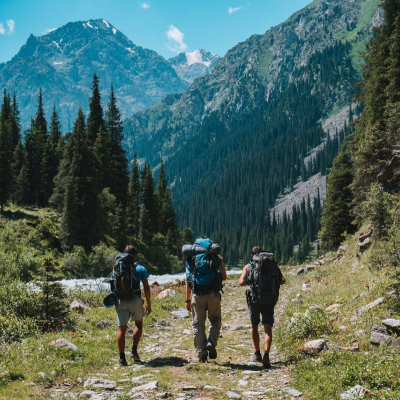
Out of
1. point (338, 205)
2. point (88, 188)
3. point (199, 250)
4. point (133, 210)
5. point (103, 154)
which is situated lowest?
point (199, 250)

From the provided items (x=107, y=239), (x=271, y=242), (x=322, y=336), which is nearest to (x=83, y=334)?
(x=322, y=336)

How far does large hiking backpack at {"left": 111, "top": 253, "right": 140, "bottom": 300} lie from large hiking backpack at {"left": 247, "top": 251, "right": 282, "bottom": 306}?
9.01 feet

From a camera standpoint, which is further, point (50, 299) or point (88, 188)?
point (88, 188)

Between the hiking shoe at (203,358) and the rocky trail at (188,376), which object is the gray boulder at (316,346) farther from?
the hiking shoe at (203,358)

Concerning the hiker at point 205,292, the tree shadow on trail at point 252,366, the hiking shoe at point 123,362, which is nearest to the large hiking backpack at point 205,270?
the hiker at point 205,292

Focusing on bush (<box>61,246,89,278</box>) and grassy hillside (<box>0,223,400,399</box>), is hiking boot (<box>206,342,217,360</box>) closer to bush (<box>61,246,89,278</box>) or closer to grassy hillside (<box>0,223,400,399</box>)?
grassy hillside (<box>0,223,400,399</box>)

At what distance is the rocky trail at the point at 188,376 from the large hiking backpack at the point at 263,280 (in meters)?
1.43

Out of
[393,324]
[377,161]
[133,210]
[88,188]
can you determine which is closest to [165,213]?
[133,210]

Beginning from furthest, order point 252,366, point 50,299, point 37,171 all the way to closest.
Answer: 1. point 37,171
2. point 50,299
3. point 252,366

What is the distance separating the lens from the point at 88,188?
36094 millimetres

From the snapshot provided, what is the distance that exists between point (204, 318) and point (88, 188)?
30535mm

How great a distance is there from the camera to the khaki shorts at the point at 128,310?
8.16 metres

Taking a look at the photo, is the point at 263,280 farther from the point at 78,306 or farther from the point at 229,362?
the point at 78,306

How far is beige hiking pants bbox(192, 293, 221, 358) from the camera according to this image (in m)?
8.09
